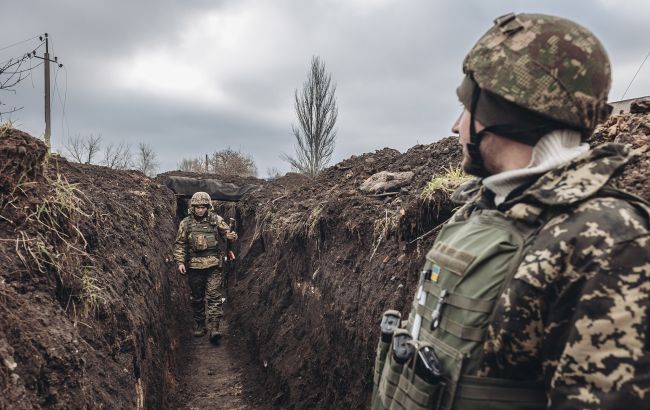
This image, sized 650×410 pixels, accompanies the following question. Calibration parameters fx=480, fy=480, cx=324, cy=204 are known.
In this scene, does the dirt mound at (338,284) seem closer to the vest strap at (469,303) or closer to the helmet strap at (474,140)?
the helmet strap at (474,140)

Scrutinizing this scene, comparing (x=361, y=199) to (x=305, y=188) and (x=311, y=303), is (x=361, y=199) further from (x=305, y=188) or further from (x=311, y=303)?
(x=305, y=188)

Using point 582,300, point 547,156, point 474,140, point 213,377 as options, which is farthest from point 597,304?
point 213,377

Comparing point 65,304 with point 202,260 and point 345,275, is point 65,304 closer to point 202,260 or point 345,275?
point 345,275

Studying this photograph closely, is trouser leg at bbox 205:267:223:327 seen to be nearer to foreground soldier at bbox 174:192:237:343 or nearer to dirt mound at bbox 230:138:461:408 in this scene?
foreground soldier at bbox 174:192:237:343

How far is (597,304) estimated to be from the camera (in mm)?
1195

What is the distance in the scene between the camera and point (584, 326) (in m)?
1.21

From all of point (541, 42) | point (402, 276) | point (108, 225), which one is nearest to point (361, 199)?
point (402, 276)

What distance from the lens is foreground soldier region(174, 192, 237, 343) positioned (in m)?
8.62

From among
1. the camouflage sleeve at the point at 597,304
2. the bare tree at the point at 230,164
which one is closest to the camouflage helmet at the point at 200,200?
the camouflage sleeve at the point at 597,304

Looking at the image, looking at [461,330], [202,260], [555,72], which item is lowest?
[202,260]

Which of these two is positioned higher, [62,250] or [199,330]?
[62,250]

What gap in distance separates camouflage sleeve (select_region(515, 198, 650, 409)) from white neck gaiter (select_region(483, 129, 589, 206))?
25 cm

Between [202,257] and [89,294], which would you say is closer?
→ [89,294]

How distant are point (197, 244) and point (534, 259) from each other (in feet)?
25.7
